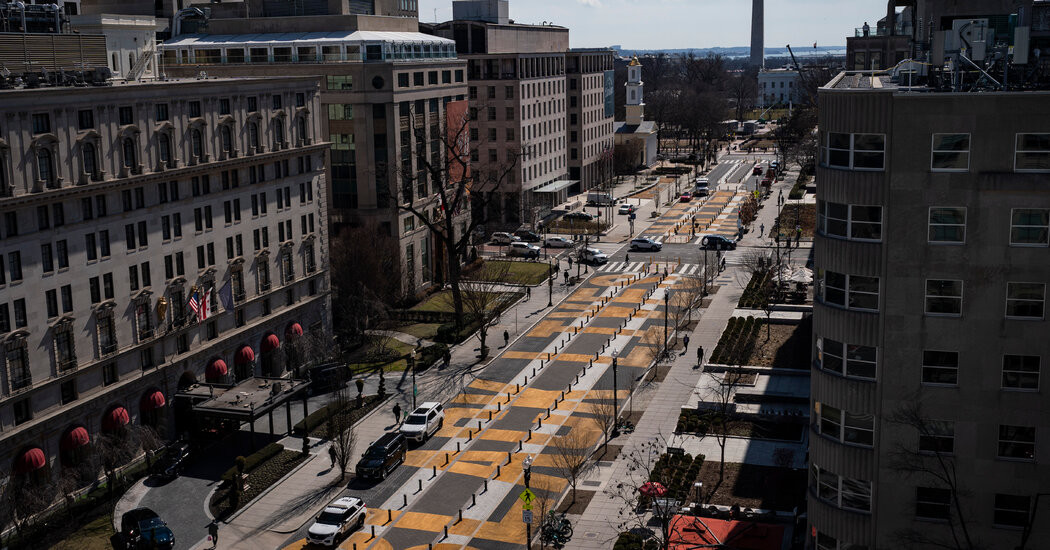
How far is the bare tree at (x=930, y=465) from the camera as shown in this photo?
37625 mm

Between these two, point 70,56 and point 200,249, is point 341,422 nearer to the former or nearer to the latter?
point 200,249

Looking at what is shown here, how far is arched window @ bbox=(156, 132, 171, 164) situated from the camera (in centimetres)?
6588

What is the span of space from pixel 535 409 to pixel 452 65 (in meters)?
52.4

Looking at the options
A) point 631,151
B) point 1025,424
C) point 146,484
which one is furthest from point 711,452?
point 631,151

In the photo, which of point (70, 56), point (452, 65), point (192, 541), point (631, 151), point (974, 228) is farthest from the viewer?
point (631, 151)

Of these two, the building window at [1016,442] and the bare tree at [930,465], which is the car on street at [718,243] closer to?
the bare tree at [930,465]

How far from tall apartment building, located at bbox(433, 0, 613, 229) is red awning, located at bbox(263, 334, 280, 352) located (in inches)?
2183

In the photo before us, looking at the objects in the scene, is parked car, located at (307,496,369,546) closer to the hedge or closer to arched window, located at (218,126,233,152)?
the hedge

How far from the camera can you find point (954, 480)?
3731 cm

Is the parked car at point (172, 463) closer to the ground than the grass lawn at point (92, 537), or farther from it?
farther from it

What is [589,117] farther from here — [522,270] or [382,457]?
[382,457]

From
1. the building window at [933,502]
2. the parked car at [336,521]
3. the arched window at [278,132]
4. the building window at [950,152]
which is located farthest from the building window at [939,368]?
the arched window at [278,132]

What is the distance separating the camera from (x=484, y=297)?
87.1 metres

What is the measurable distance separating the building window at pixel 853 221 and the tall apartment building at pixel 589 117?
119555 mm
